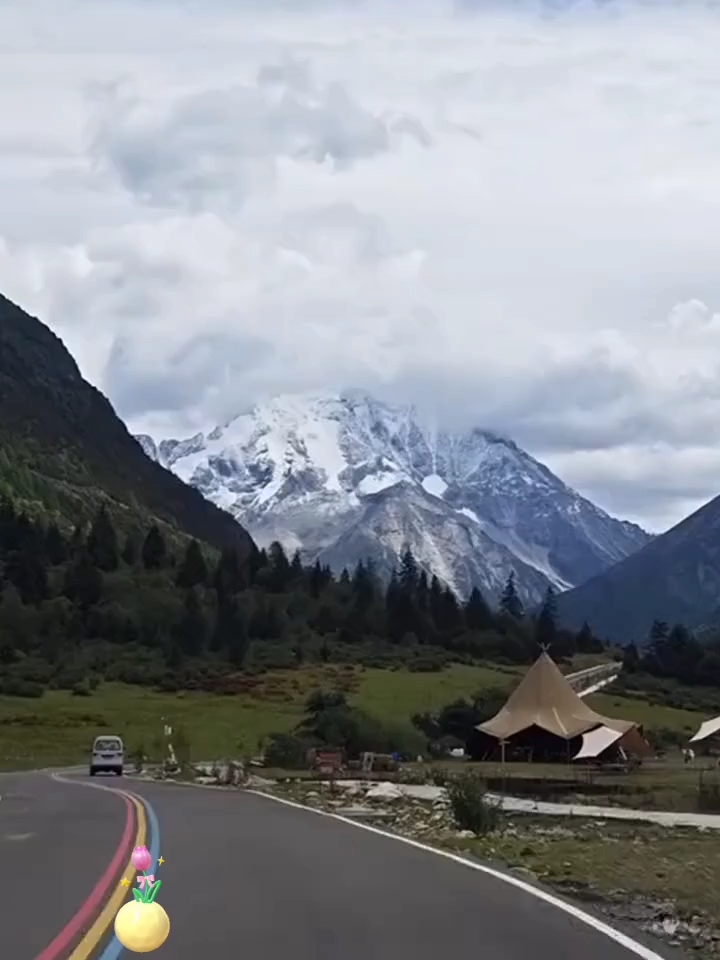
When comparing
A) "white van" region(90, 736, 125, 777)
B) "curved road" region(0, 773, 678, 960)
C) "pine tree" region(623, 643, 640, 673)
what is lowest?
"curved road" region(0, 773, 678, 960)

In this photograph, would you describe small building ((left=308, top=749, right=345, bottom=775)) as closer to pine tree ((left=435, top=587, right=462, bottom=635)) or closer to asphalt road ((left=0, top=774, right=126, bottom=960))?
asphalt road ((left=0, top=774, right=126, bottom=960))

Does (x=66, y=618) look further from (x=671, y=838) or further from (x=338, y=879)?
(x=338, y=879)

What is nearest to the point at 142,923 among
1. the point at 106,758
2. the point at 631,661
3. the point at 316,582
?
the point at 106,758

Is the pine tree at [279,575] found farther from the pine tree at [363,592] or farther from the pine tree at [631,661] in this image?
the pine tree at [631,661]

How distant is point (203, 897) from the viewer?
16.4 m

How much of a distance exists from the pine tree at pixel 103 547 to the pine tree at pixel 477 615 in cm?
3527

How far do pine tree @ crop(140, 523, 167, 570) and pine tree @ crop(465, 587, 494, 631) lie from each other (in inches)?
1250

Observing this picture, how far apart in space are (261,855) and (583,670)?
10774 centimetres

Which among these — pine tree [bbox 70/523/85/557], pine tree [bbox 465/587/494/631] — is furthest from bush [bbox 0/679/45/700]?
pine tree [bbox 465/587/494/631]

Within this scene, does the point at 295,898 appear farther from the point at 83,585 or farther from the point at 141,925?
the point at 83,585

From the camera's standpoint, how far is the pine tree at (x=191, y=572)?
530 ft

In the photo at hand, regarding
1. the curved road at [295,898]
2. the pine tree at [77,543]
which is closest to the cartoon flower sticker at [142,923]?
the curved road at [295,898]

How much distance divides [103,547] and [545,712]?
322ft

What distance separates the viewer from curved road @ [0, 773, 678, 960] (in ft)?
41.8
